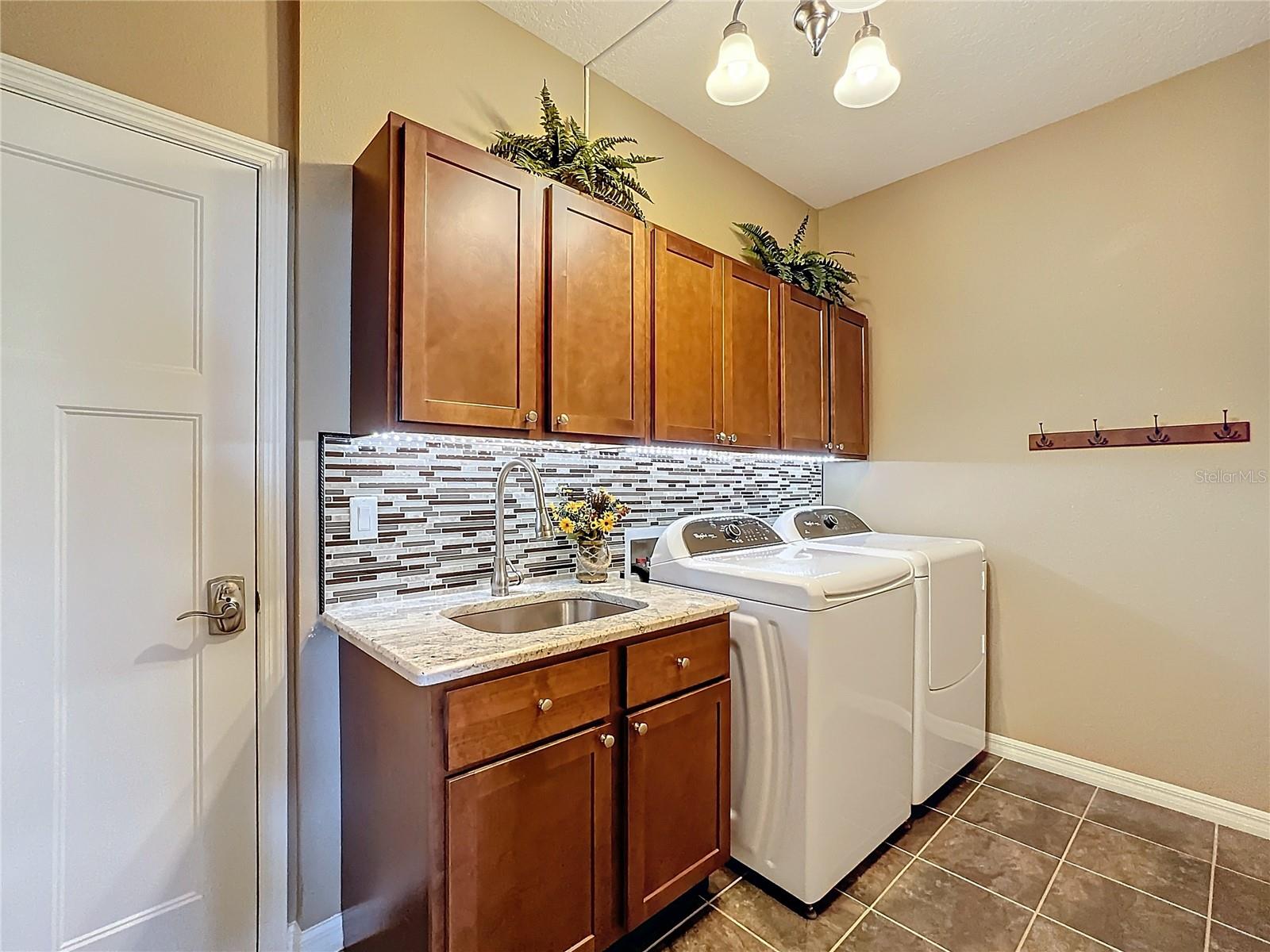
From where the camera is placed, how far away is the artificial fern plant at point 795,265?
9.35 ft

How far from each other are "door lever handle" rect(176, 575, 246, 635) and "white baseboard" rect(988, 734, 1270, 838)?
3.07 meters

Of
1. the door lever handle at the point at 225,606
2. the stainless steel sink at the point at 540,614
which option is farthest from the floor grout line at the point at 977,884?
the door lever handle at the point at 225,606

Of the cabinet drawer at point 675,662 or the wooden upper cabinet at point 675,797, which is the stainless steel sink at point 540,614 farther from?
the wooden upper cabinet at point 675,797

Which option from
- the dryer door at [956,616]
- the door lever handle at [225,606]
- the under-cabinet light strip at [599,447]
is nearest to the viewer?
the door lever handle at [225,606]

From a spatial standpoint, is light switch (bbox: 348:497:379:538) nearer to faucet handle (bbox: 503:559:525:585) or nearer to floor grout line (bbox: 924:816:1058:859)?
faucet handle (bbox: 503:559:525:585)

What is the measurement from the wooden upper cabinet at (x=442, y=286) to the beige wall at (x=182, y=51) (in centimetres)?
28

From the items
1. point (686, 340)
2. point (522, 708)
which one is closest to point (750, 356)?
point (686, 340)

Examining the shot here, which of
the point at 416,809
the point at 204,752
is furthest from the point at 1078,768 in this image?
the point at 204,752

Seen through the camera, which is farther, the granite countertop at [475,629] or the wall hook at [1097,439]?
the wall hook at [1097,439]

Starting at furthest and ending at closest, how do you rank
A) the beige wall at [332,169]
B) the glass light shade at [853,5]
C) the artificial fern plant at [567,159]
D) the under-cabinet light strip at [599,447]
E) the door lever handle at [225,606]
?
1. the artificial fern plant at [567,159]
2. the under-cabinet light strip at [599,447]
3. the beige wall at [332,169]
4. the door lever handle at [225,606]
5. the glass light shade at [853,5]

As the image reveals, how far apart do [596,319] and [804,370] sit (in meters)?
1.25

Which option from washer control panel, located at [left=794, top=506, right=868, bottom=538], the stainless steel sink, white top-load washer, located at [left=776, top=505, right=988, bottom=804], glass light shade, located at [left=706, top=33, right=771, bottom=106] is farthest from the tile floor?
glass light shade, located at [left=706, top=33, right=771, bottom=106]

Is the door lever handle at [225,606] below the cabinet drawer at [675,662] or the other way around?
the other way around

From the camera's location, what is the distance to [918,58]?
223 centimetres
